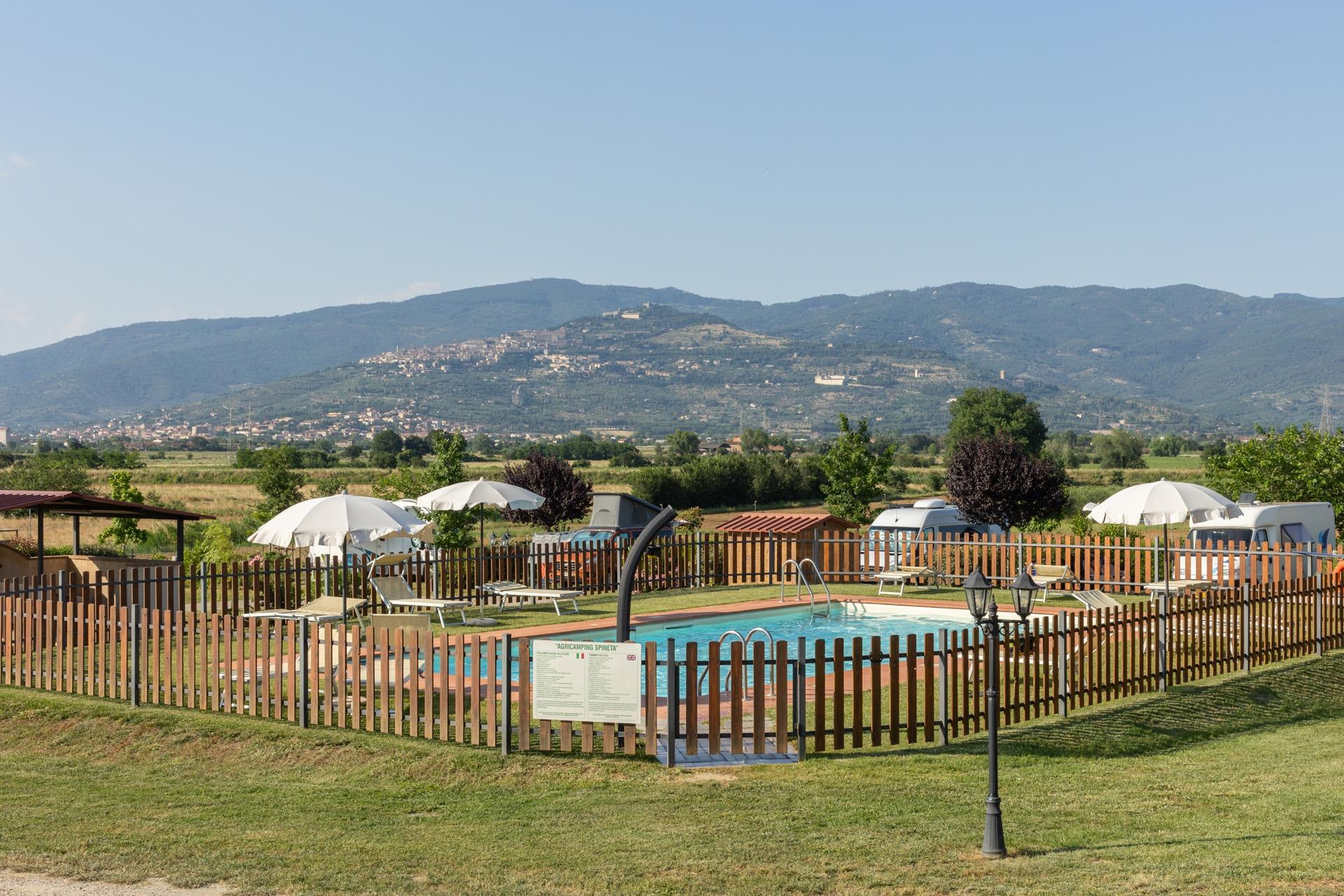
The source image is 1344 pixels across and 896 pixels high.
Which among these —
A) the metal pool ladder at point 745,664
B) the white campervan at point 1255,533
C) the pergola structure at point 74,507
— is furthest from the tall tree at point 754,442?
the metal pool ladder at point 745,664

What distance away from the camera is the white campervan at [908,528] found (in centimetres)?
2638

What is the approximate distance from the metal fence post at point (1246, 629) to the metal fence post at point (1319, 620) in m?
1.77

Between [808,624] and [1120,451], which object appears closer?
[808,624]

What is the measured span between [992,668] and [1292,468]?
25.2 metres

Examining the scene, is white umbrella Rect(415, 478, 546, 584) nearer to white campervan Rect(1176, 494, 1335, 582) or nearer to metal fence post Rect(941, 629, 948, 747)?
white campervan Rect(1176, 494, 1335, 582)

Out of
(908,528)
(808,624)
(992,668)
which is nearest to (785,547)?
(908,528)

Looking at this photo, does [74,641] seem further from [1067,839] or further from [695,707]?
[1067,839]

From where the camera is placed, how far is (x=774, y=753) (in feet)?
34.8

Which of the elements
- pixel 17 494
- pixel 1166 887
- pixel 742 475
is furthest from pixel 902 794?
pixel 742 475

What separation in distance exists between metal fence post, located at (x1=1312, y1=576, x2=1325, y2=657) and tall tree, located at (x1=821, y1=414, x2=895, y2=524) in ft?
80.4

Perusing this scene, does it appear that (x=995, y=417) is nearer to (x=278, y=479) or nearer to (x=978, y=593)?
(x=278, y=479)

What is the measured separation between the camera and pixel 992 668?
883 centimetres

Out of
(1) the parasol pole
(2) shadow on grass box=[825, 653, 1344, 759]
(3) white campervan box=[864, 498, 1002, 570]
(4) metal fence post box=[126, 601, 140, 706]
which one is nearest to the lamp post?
(2) shadow on grass box=[825, 653, 1344, 759]

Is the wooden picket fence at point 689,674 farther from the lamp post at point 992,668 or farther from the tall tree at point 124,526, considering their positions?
the tall tree at point 124,526
